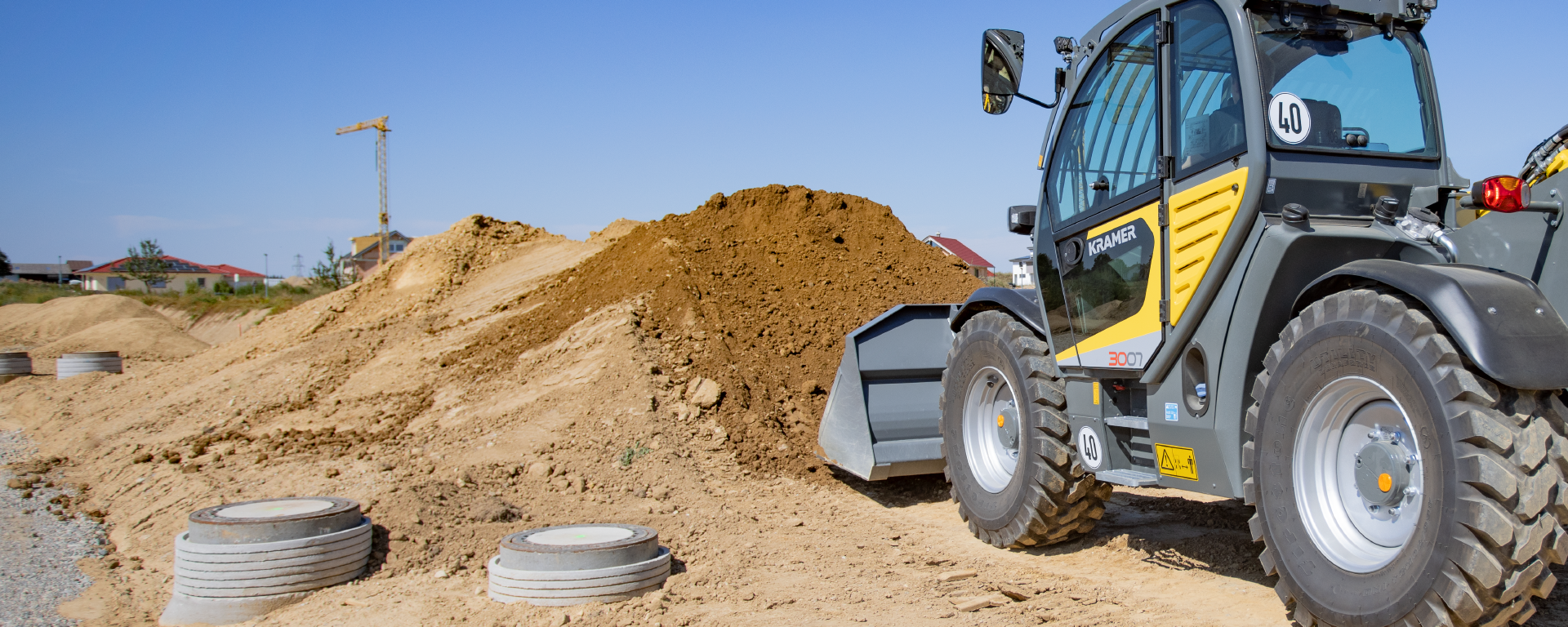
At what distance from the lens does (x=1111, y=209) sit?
4.69m

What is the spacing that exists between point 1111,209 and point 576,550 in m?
3.00

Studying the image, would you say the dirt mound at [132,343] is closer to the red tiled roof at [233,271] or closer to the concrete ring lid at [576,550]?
the concrete ring lid at [576,550]

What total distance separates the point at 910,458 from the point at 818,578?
194 cm

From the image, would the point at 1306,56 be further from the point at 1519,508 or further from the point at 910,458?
the point at 910,458

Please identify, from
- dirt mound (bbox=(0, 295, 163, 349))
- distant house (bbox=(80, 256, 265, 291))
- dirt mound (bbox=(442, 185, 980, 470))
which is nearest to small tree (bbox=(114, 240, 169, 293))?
distant house (bbox=(80, 256, 265, 291))

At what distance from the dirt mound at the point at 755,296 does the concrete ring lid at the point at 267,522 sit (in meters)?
3.23

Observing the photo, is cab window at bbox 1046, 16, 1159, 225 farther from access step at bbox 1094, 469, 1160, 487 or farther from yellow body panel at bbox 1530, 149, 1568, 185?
yellow body panel at bbox 1530, 149, 1568, 185

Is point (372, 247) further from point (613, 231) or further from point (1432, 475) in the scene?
point (1432, 475)

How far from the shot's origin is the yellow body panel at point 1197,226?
3865mm

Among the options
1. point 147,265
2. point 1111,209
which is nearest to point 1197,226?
point 1111,209

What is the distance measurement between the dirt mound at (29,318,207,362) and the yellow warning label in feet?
67.8

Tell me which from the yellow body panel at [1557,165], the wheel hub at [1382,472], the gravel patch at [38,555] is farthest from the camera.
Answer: the gravel patch at [38,555]

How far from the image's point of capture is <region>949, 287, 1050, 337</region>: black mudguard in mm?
5441

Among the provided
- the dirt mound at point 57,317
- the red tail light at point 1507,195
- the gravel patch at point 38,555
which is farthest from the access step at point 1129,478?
the dirt mound at point 57,317
